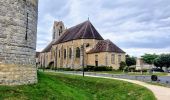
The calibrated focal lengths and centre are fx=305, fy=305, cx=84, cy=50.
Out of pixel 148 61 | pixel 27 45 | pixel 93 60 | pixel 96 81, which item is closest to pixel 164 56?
pixel 148 61

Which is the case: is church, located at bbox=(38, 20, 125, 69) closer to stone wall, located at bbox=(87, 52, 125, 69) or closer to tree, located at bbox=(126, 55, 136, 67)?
stone wall, located at bbox=(87, 52, 125, 69)

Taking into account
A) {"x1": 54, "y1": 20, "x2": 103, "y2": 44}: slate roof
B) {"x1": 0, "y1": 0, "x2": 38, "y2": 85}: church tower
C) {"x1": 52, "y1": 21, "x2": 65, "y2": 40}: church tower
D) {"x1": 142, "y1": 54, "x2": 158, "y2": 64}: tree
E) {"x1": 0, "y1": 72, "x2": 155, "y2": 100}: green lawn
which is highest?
{"x1": 52, "y1": 21, "x2": 65, "y2": 40}: church tower

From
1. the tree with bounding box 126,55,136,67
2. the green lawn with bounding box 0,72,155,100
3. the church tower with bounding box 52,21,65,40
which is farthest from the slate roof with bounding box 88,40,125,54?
the tree with bounding box 126,55,136,67

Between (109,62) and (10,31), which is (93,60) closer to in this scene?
(109,62)

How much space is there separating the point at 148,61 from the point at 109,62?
50.6 m

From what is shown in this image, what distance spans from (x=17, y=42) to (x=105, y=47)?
39392 mm

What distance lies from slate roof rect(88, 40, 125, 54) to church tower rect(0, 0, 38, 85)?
1453 inches

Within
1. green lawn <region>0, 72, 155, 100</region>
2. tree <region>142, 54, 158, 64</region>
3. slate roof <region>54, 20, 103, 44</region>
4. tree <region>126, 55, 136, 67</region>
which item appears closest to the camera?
green lawn <region>0, 72, 155, 100</region>

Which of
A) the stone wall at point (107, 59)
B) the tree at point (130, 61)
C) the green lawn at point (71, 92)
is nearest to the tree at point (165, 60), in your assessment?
the tree at point (130, 61)

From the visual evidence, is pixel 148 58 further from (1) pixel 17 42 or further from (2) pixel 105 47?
(1) pixel 17 42

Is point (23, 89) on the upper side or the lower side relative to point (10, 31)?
lower

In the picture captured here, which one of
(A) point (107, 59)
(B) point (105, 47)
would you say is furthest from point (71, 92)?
(B) point (105, 47)

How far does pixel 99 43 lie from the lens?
57938mm

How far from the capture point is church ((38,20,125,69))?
55.2m
